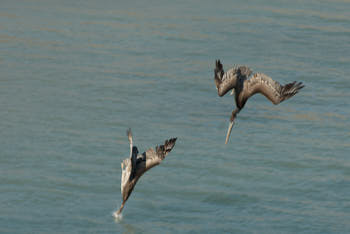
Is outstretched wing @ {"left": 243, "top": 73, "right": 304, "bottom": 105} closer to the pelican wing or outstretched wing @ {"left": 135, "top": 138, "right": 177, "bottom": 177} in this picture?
the pelican wing

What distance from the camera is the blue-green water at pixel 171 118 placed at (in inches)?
622

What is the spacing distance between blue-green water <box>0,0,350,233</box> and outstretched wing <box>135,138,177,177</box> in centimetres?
152

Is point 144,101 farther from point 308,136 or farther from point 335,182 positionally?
point 335,182

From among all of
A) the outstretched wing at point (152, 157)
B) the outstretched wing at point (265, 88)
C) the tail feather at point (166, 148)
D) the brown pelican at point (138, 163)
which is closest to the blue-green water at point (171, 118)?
the brown pelican at point (138, 163)

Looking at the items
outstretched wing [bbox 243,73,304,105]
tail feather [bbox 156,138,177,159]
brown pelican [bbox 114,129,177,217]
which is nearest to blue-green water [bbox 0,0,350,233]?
brown pelican [bbox 114,129,177,217]

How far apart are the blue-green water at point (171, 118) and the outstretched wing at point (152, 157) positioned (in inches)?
59.8

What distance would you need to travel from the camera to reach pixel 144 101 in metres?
22.5

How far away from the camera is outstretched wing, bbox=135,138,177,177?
13470 millimetres

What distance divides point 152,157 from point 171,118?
760 cm

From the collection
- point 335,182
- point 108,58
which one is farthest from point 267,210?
point 108,58

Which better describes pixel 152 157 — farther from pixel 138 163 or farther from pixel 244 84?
pixel 244 84

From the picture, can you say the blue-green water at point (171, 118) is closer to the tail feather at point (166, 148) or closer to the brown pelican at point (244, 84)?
the tail feather at point (166, 148)

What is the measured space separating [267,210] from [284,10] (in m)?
19.6

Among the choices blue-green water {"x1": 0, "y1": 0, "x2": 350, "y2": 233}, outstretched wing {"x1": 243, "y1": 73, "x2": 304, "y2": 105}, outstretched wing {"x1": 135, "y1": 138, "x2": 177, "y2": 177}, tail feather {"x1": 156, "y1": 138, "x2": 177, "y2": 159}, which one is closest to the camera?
tail feather {"x1": 156, "y1": 138, "x2": 177, "y2": 159}
